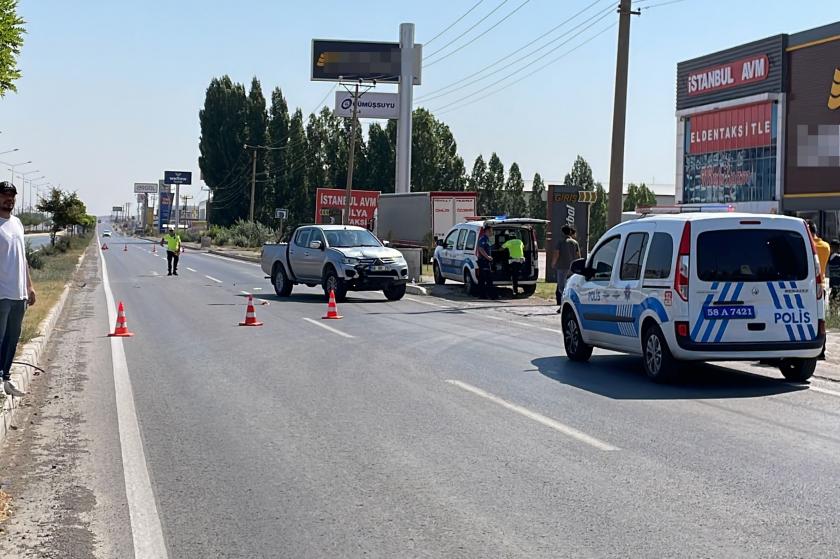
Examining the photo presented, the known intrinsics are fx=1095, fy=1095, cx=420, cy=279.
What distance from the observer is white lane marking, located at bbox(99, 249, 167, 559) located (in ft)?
19.5

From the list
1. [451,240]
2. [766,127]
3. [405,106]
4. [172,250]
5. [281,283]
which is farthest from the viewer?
[405,106]

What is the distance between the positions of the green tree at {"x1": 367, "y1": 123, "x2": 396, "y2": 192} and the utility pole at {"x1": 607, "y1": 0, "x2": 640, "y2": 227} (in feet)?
213

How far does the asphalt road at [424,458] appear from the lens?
6008 millimetres

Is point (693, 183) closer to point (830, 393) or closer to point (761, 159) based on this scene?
point (761, 159)

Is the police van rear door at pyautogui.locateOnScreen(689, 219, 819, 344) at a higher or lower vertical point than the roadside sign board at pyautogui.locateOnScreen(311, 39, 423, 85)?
lower

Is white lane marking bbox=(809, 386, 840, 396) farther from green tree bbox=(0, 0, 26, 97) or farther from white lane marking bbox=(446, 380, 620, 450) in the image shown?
green tree bbox=(0, 0, 26, 97)

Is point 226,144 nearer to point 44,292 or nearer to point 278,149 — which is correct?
point 278,149

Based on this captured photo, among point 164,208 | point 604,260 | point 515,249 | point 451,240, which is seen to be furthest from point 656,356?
point 164,208

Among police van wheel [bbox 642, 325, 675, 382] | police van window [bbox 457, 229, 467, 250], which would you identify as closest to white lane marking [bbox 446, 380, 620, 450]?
police van wheel [bbox 642, 325, 675, 382]

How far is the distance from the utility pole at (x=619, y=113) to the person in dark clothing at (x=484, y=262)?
3837mm

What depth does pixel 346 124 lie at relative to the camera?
94.9 metres

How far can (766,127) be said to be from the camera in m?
54.6

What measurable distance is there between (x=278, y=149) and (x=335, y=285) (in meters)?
70.7

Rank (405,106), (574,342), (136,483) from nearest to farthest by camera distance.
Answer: (136,483), (574,342), (405,106)
